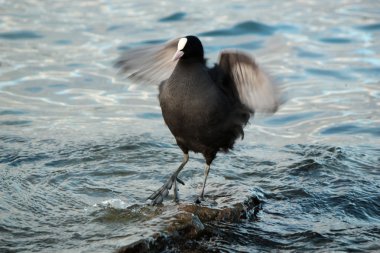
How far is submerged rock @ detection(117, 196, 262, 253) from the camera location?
4.80m

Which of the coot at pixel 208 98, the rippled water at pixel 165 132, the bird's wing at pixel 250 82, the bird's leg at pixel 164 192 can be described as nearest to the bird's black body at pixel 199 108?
the coot at pixel 208 98

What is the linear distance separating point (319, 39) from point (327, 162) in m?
5.03

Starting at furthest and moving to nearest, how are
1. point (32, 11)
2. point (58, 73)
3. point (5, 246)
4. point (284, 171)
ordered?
point (32, 11) < point (58, 73) < point (284, 171) < point (5, 246)

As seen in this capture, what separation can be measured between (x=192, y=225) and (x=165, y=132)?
284 cm

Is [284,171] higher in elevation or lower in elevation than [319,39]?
lower

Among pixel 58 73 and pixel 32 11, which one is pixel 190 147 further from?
pixel 32 11

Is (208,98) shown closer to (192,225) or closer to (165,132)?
(192,225)

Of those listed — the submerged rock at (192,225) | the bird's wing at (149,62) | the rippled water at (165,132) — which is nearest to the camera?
the submerged rock at (192,225)

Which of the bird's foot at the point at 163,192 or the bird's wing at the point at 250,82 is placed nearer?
the bird's wing at the point at 250,82

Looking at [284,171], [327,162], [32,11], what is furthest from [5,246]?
[32,11]

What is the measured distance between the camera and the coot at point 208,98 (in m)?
5.51

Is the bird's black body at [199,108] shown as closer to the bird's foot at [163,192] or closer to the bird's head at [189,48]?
the bird's head at [189,48]

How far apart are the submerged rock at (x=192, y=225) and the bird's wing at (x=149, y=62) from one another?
1290 millimetres

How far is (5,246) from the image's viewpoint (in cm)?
480
